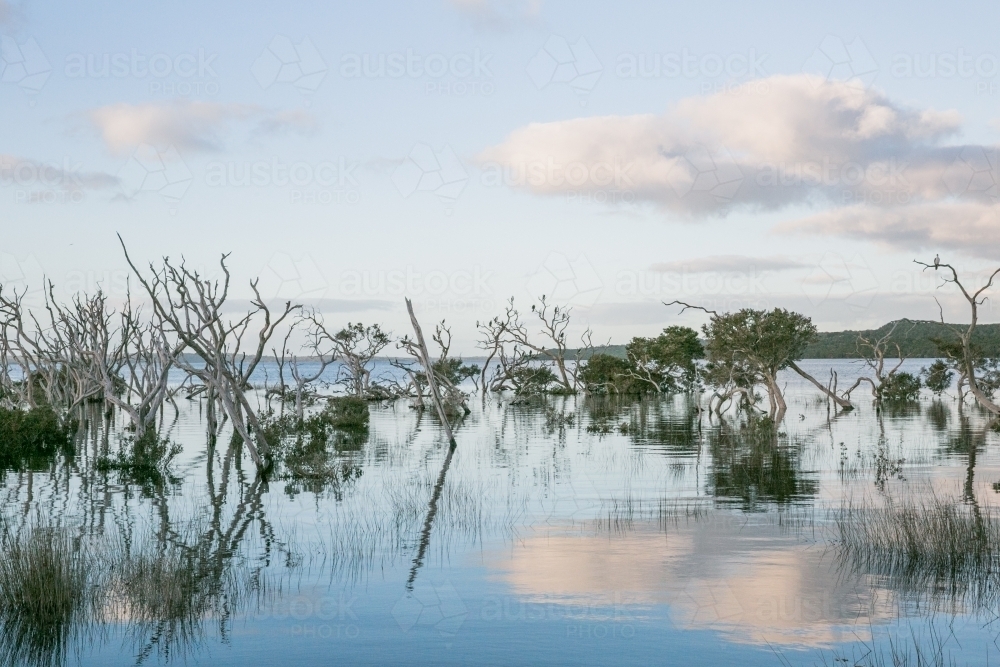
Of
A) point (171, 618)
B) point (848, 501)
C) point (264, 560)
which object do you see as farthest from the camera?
point (848, 501)

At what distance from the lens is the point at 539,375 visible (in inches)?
2544

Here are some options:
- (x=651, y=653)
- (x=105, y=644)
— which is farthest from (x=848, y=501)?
(x=105, y=644)

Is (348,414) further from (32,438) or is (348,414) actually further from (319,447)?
(32,438)

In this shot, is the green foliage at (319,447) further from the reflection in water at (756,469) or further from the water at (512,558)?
the reflection in water at (756,469)

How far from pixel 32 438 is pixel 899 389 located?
41312 millimetres

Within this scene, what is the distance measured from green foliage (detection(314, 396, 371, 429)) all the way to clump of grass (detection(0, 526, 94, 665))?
21.7 m

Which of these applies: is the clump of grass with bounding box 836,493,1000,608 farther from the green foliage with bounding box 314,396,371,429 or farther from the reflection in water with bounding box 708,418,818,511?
the green foliage with bounding box 314,396,371,429

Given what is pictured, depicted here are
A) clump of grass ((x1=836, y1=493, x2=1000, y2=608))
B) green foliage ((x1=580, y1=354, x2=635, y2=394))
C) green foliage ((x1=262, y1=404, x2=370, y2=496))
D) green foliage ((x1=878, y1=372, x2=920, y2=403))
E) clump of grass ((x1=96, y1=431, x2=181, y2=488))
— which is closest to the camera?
clump of grass ((x1=836, y1=493, x2=1000, y2=608))

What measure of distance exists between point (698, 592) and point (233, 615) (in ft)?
16.5

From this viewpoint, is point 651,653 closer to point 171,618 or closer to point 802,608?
point 802,608

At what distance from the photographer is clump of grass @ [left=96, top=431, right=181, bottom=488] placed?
22.0 m

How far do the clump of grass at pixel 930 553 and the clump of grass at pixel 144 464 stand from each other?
1382cm

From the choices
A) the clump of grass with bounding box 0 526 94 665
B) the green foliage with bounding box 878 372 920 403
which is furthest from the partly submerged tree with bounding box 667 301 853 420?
the clump of grass with bounding box 0 526 94 665

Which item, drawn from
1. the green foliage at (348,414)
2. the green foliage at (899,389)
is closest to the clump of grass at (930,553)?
the green foliage at (348,414)
